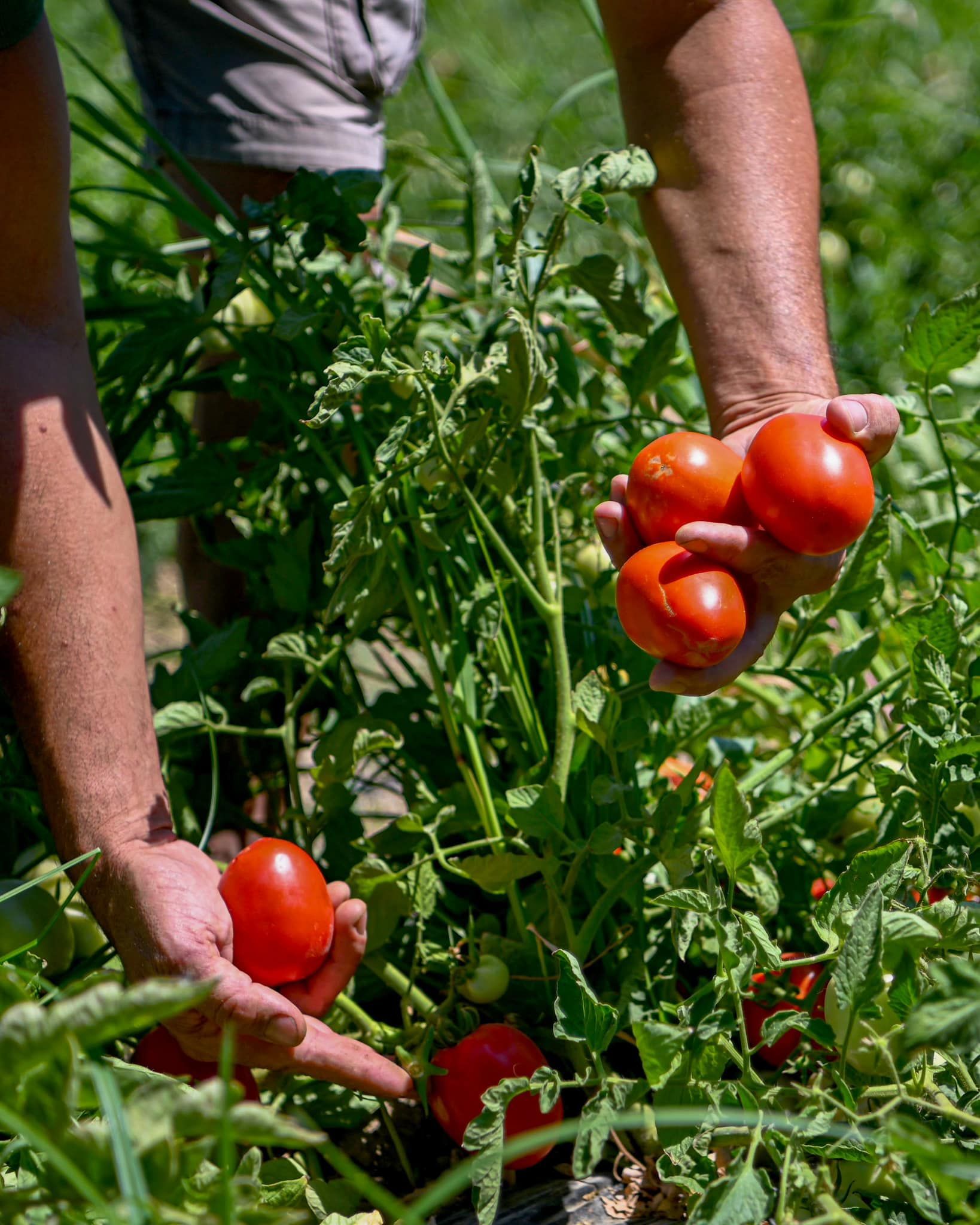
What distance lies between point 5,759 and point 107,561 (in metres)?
0.22

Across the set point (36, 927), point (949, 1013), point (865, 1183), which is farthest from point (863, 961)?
point (36, 927)

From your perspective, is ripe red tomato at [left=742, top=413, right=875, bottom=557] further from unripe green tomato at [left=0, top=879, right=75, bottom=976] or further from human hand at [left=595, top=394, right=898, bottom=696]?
unripe green tomato at [left=0, top=879, right=75, bottom=976]

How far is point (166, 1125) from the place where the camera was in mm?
481

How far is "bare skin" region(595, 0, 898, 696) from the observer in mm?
994

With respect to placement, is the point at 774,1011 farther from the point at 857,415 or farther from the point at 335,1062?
the point at 857,415

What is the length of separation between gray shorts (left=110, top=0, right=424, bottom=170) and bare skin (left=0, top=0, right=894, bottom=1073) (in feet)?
1.84

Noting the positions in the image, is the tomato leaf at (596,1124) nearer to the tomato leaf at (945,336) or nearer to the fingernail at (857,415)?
the fingernail at (857,415)

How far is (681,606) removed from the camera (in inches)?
31.3

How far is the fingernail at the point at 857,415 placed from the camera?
2.74 ft

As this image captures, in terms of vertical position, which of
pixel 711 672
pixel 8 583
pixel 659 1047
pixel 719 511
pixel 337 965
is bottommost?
pixel 337 965

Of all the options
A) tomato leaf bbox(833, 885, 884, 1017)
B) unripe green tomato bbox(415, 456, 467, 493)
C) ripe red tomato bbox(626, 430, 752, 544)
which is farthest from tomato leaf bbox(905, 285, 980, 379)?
tomato leaf bbox(833, 885, 884, 1017)

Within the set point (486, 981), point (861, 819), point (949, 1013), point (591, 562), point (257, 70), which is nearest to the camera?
point (949, 1013)

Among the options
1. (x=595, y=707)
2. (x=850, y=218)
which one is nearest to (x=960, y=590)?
(x=595, y=707)

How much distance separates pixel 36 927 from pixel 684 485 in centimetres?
66
